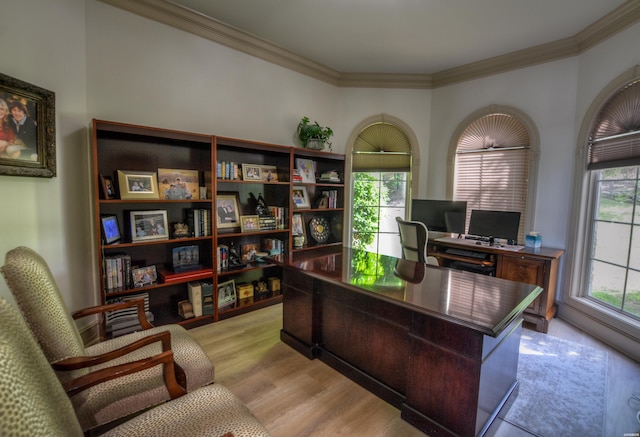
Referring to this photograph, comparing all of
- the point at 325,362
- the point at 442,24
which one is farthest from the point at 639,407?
the point at 442,24

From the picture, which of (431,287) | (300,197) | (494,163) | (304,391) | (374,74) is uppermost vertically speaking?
(374,74)

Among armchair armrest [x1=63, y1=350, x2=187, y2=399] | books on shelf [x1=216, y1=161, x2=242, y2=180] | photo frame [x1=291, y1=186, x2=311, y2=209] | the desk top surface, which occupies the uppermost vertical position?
books on shelf [x1=216, y1=161, x2=242, y2=180]

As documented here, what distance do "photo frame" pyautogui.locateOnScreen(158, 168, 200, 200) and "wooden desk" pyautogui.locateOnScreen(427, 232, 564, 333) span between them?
9.79 ft

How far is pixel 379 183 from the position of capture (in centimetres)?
450

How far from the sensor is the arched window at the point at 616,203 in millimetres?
2686

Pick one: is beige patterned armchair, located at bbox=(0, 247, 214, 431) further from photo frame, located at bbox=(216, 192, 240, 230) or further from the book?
photo frame, located at bbox=(216, 192, 240, 230)

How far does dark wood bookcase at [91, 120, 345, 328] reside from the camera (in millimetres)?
2512

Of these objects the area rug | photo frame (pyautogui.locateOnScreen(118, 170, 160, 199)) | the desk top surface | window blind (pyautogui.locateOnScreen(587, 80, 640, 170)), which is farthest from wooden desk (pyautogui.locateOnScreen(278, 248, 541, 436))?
window blind (pyautogui.locateOnScreen(587, 80, 640, 170))

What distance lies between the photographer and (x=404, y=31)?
10.3ft

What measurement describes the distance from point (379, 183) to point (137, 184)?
314cm

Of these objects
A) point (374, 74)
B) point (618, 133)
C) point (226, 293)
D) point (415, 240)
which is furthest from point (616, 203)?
point (226, 293)

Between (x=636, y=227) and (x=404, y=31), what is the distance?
287cm

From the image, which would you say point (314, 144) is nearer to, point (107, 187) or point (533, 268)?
point (107, 187)

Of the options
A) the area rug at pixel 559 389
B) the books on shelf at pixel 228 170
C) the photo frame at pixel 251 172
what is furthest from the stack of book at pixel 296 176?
the area rug at pixel 559 389
